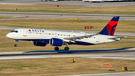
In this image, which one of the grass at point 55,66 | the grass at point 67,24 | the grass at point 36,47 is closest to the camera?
the grass at point 55,66

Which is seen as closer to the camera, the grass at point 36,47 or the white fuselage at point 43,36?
the white fuselage at point 43,36

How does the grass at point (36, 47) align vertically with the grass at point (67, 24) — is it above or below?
below

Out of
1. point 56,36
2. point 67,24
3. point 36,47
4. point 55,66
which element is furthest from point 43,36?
point 67,24

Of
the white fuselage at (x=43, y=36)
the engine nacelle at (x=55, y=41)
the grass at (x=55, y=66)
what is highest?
the white fuselage at (x=43, y=36)

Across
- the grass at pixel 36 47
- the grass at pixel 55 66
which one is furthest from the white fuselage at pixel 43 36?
the grass at pixel 55 66

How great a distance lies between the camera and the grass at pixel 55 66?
3728cm

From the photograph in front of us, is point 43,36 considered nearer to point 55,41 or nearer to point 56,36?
point 56,36

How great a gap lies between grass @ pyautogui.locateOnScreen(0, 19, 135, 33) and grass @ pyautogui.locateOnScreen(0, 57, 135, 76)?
151ft

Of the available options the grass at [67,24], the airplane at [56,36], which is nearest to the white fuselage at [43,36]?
the airplane at [56,36]

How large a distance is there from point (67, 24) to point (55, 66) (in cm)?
5731

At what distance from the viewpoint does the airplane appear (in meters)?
52.2

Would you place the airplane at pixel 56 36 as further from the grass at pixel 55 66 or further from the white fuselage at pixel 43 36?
the grass at pixel 55 66

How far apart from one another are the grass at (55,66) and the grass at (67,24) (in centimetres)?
4588

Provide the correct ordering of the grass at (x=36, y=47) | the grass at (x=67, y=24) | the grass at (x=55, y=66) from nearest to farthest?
1. the grass at (x=55, y=66)
2. the grass at (x=36, y=47)
3. the grass at (x=67, y=24)
